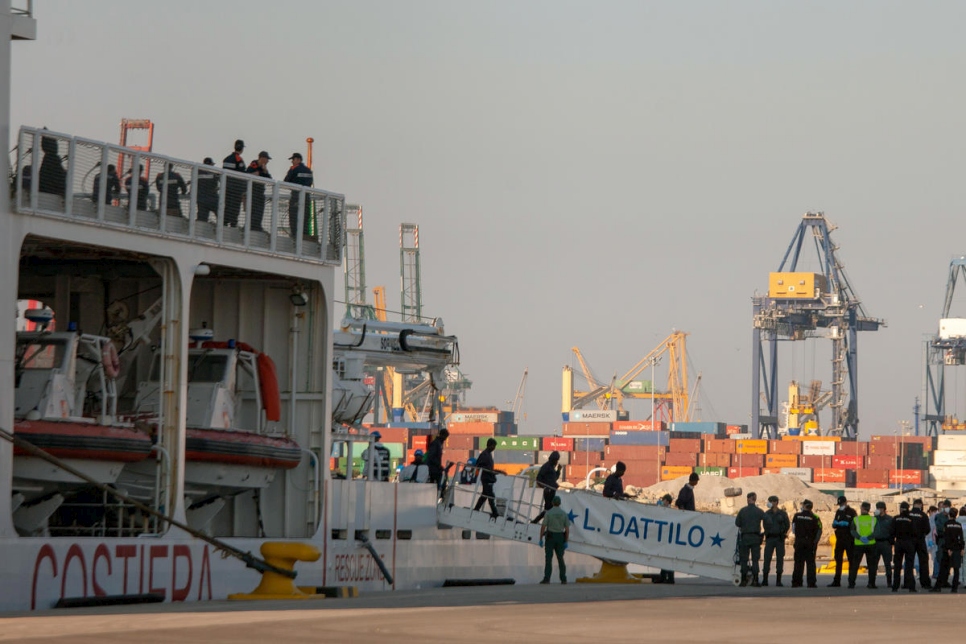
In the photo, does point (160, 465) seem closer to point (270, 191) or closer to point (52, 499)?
point (52, 499)

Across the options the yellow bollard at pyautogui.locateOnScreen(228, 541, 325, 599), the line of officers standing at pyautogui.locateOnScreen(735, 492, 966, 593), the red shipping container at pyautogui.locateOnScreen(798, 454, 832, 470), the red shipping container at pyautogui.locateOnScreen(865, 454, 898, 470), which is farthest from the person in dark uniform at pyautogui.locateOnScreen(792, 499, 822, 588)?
the red shipping container at pyautogui.locateOnScreen(865, 454, 898, 470)

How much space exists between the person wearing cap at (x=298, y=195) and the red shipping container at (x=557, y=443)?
109204 millimetres

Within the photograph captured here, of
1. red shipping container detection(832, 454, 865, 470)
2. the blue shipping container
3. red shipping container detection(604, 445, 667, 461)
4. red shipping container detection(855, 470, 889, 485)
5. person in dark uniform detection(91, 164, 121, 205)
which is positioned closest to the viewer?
person in dark uniform detection(91, 164, 121, 205)

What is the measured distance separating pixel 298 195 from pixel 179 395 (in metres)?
4.20

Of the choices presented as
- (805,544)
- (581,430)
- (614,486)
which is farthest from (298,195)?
(581,430)

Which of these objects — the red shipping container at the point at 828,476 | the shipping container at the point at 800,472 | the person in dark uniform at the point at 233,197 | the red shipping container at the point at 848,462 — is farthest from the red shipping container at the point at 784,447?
the person in dark uniform at the point at 233,197

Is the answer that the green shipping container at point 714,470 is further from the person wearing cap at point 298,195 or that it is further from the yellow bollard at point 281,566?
the yellow bollard at point 281,566

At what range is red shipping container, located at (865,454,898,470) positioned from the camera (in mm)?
124562

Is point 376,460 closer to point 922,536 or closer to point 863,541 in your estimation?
point 863,541

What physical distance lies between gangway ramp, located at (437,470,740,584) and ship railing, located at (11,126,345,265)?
5.55m

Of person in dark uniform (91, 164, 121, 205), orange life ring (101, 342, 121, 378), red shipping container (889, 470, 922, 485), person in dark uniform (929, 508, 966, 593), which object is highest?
person in dark uniform (91, 164, 121, 205)

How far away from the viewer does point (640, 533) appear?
24797mm

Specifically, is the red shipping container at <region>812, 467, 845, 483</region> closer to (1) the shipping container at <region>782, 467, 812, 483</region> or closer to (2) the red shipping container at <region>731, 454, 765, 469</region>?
(1) the shipping container at <region>782, 467, 812, 483</region>

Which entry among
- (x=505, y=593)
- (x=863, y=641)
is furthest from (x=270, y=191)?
(x=863, y=641)
